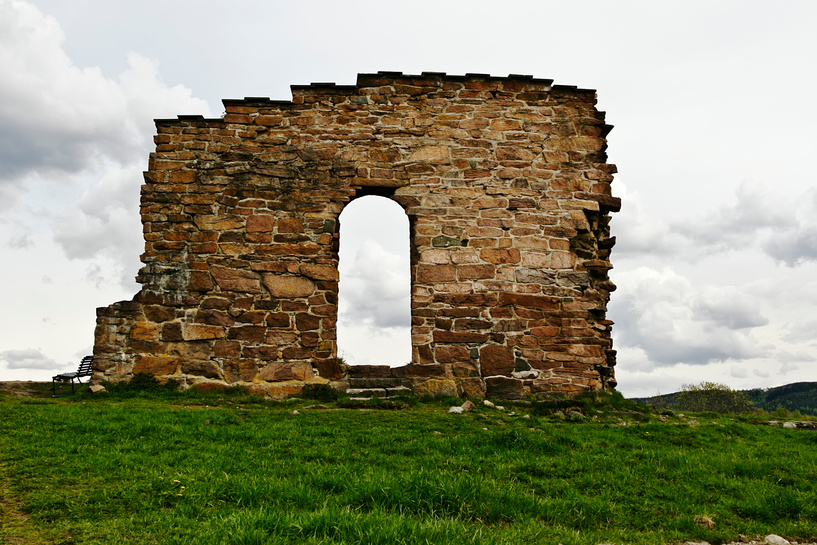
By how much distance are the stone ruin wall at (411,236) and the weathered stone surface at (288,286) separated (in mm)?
38

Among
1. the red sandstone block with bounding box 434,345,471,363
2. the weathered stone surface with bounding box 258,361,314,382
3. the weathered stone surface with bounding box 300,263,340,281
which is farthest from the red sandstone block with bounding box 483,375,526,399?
the weathered stone surface with bounding box 300,263,340,281

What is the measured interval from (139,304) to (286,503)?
265 inches

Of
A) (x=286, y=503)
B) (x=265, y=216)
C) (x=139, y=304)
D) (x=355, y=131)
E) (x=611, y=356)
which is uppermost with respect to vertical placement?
(x=355, y=131)

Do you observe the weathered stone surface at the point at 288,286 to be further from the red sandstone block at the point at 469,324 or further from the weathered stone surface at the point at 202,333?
the red sandstone block at the point at 469,324

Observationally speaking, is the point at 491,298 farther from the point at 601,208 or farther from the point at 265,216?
the point at 265,216

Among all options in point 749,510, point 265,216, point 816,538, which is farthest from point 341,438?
point 265,216

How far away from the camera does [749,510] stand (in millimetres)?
4289

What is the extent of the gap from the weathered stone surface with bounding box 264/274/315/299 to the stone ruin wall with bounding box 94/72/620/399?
1.5 inches

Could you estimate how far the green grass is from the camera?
340 centimetres

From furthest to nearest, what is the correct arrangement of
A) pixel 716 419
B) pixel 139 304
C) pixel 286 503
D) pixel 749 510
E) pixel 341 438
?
pixel 139 304 < pixel 716 419 < pixel 341 438 < pixel 749 510 < pixel 286 503

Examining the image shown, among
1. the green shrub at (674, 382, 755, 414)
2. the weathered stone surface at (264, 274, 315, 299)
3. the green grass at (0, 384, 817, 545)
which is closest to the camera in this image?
the green grass at (0, 384, 817, 545)

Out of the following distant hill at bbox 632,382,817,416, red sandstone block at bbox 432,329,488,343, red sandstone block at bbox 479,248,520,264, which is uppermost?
red sandstone block at bbox 479,248,520,264

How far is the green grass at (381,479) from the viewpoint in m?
3.40

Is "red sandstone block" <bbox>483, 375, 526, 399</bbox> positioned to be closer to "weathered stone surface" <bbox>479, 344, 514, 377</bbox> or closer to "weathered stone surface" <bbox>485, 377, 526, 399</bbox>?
"weathered stone surface" <bbox>485, 377, 526, 399</bbox>
